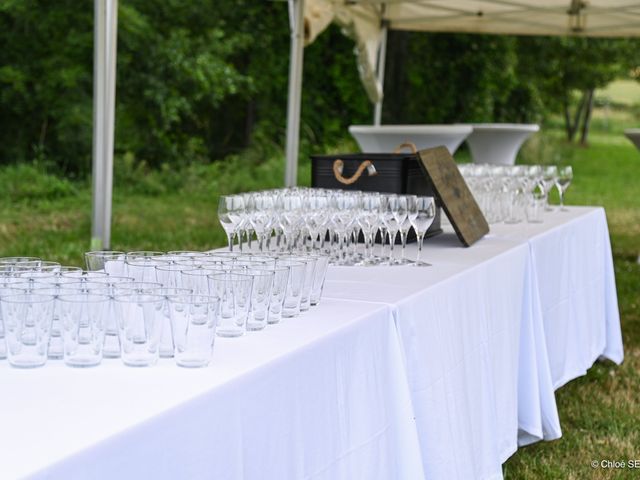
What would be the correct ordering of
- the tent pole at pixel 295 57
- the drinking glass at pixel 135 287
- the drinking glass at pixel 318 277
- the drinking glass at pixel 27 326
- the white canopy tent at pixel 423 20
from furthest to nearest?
the white canopy tent at pixel 423 20
the tent pole at pixel 295 57
the drinking glass at pixel 318 277
the drinking glass at pixel 135 287
the drinking glass at pixel 27 326

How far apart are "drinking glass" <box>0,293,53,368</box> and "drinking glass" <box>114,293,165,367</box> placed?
4.5 inches

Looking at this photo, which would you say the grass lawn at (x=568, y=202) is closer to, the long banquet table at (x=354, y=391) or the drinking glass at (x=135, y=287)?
the long banquet table at (x=354, y=391)

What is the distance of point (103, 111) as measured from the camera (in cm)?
532

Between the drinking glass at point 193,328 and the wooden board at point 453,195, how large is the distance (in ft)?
5.94

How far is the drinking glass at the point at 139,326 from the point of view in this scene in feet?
5.27

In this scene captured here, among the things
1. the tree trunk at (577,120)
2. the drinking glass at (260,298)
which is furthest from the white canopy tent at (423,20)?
the tree trunk at (577,120)

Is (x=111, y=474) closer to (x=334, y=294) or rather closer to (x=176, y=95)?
(x=334, y=294)

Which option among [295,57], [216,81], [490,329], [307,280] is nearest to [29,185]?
[216,81]

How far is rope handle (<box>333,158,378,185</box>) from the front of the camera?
3.54 meters

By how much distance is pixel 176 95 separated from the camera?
1330 cm

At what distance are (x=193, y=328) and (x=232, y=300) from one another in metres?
0.25

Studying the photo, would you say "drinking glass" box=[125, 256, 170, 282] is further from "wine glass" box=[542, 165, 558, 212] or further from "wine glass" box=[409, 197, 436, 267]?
"wine glass" box=[542, 165, 558, 212]

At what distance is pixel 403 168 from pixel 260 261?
152 centimetres

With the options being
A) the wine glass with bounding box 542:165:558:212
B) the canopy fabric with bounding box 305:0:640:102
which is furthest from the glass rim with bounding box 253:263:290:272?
the canopy fabric with bounding box 305:0:640:102
